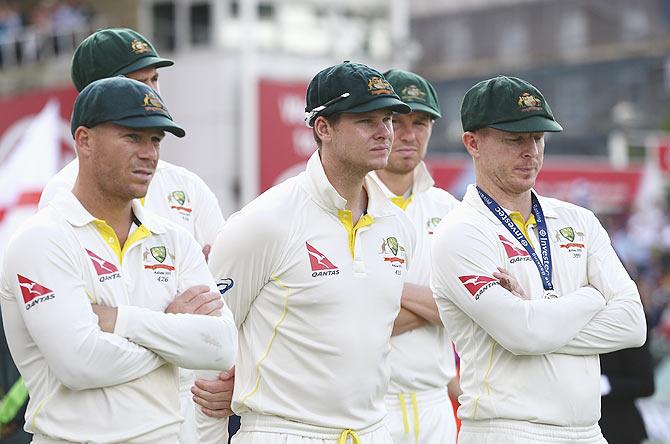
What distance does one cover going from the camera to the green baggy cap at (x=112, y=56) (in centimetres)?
637

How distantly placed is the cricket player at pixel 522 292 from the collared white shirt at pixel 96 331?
1.24 meters

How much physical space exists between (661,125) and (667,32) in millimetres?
8899

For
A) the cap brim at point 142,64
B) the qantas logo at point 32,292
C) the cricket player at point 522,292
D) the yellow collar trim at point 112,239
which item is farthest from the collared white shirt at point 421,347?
the qantas logo at point 32,292

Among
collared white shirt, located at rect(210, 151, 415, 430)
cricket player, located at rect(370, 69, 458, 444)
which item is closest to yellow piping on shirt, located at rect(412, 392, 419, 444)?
cricket player, located at rect(370, 69, 458, 444)

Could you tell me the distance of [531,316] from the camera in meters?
5.40

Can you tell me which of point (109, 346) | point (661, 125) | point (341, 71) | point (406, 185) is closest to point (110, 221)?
point (109, 346)

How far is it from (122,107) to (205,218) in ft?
6.43

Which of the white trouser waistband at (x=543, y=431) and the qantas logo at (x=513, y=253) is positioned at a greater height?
the qantas logo at (x=513, y=253)

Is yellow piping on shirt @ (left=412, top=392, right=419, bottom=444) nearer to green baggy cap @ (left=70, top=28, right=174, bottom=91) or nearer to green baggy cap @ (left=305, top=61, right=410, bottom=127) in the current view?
green baggy cap @ (left=305, top=61, right=410, bottom=127)

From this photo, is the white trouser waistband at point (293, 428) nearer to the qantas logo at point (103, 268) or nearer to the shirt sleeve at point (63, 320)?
the shirt sleeve at point (63, 320)

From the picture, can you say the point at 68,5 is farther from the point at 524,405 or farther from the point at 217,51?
the point at 524,405

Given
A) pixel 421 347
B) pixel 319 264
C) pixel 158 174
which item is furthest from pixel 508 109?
pixel 158 174

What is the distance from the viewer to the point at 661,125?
162 ft

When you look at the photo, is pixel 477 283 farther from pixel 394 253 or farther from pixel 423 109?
pixel 423 109
